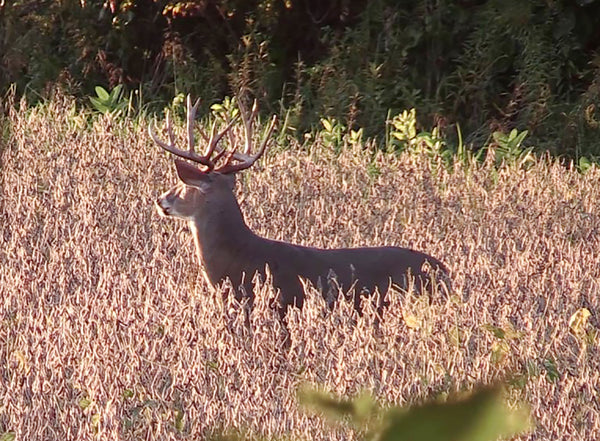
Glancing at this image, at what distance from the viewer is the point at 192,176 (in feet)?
18.2

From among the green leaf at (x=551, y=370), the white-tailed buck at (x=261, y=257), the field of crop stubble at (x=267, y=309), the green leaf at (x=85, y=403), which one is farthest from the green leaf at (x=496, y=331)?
the green leaf at (x=85, y=403)

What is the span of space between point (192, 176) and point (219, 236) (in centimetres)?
27

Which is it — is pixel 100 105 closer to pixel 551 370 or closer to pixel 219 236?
pixel 219 236

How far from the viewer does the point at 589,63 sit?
10.9m

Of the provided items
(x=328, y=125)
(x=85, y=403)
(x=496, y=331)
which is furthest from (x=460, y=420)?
(x=328, y=125)

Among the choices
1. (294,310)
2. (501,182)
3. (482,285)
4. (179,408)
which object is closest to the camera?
(179,408)

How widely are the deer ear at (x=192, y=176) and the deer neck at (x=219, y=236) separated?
0.09 meters

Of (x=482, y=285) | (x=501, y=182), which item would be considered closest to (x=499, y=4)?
(x=501, y=182)

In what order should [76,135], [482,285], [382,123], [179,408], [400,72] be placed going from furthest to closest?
[400,72] < [382,123] < [76,135] < [482,285] < [179,408]

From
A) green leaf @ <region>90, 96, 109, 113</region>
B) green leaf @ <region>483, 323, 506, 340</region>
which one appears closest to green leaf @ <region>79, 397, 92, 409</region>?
green leaf @ <region>483, 323, 506, 340</region>

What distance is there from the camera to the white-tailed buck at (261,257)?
526 centimetres

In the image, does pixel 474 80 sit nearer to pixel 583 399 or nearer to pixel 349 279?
pixel 349 279

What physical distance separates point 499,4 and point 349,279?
6189 millimetres

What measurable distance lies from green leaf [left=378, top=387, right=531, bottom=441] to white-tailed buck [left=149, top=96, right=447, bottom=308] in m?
4.48
